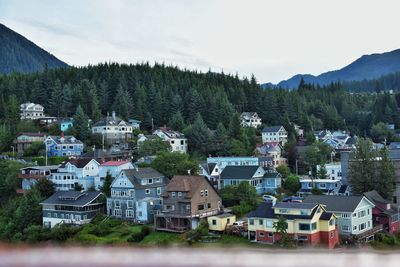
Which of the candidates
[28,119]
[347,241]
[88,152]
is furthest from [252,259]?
[28,119]

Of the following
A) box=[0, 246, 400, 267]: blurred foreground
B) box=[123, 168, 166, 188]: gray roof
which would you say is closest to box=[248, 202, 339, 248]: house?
box=[123, 168, 166, 188]: gray roof

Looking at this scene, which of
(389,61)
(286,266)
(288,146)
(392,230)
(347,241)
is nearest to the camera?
(286,266)

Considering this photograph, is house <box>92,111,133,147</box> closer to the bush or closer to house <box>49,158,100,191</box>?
house <box>49,158,100,191</box>

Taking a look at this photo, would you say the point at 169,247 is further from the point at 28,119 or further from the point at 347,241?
the point at 28,119

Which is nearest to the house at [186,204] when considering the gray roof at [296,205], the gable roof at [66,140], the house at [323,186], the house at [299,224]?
the house at [299,224]

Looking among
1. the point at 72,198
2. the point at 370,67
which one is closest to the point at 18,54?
the point at 72,198

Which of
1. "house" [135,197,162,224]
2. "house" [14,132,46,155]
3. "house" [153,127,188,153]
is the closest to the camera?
"house" [135,197,162,224]
